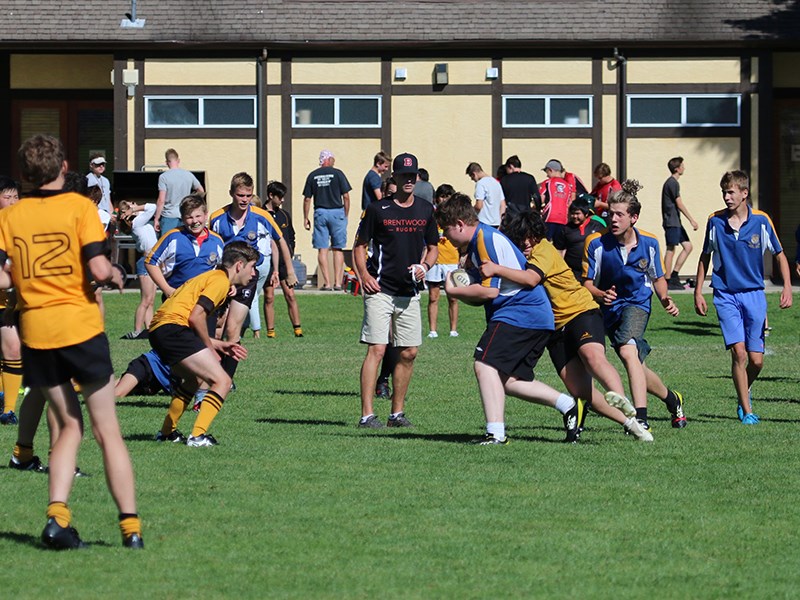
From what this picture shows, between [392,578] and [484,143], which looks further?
[484,143]

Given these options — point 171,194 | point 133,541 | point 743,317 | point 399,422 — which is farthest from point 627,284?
point 171,194

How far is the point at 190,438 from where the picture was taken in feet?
33.5

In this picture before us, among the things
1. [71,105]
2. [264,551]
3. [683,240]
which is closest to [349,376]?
[264,551]

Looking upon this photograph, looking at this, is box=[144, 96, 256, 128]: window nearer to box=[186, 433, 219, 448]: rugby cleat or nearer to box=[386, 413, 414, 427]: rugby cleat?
box=[386, 413, 414, 427]: rugby cleat

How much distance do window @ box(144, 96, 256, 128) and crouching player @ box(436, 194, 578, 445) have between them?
17.9 meters

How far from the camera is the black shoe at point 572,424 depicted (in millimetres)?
10422

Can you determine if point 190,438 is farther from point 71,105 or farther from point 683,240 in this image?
point 71,105

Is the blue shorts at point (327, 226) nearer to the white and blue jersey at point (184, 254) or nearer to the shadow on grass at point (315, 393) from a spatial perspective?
the shadow on grass at point (315, 393)

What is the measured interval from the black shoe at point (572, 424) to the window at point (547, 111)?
17.6 metres

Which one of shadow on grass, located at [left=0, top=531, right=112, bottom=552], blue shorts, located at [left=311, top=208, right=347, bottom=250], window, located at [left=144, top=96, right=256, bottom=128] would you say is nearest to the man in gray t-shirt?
blue shorts, located at [left=311, top=208, right=347, bottom=250]

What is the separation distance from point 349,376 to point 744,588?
9.06m

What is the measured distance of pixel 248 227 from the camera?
14156 mm

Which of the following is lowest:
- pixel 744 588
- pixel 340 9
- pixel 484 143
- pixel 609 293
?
pixel 744 588

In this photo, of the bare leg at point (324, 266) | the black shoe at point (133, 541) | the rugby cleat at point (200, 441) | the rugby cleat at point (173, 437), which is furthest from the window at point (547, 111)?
the black shoe at point (133, 541)
